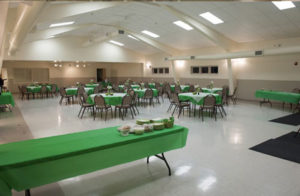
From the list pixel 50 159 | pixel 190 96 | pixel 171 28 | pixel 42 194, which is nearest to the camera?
pixel 50 159

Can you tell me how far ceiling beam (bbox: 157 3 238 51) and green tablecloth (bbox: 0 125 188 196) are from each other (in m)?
6.57

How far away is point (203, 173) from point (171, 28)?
9.02m

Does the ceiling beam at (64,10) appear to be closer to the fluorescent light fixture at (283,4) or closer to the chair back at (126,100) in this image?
the chair back at (126,100)

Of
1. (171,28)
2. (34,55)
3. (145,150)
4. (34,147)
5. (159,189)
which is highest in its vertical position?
(171,28)

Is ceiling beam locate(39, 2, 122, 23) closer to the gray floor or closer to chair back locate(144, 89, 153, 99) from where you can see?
the gray floor

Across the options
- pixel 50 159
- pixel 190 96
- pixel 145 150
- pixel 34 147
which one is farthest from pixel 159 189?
pixel 190 96

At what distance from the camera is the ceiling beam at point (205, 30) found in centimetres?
823

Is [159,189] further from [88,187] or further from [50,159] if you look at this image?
[50,159]

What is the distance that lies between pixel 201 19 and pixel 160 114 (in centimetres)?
465

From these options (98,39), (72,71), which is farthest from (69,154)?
(72,71)

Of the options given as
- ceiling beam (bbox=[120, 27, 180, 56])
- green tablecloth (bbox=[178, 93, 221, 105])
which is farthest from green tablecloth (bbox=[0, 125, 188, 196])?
ceiling beam (bbox=[120, 27, 180, 56])

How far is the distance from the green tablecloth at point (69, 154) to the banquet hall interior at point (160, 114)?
11 millimetres

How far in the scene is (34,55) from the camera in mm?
13102

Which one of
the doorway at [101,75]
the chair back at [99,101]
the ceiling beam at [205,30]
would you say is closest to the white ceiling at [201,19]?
the ceiling beam at [205,30]
